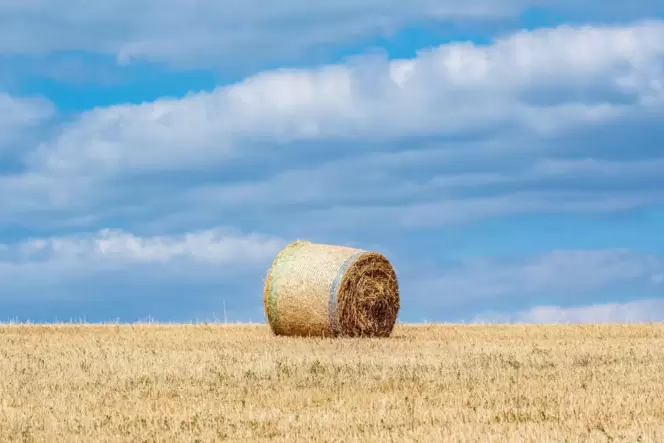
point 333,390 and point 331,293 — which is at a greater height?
point 331,293

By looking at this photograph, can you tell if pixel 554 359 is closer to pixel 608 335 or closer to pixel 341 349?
pixel 341 349

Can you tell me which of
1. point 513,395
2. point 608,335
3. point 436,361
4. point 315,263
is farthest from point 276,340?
point 513,395

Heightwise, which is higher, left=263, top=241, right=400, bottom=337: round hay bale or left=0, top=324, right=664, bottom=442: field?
left=263, top=241, right=400, bottom=337: round hay bale

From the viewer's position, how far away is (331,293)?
75.6 ft

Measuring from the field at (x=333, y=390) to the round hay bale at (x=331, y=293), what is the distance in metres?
1.25

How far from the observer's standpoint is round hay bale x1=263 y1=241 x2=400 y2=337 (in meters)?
23.1

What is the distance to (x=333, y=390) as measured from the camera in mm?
13414

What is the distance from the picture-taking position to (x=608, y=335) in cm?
2466

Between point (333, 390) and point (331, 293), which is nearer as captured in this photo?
point (333, 390)

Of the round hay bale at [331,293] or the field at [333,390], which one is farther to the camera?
the round hay bale at [331,293]

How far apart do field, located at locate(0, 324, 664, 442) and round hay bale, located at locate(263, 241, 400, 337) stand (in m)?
1.25

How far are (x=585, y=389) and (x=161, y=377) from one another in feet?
20.3

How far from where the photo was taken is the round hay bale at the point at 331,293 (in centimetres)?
2314

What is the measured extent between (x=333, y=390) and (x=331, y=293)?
965 centimetres
